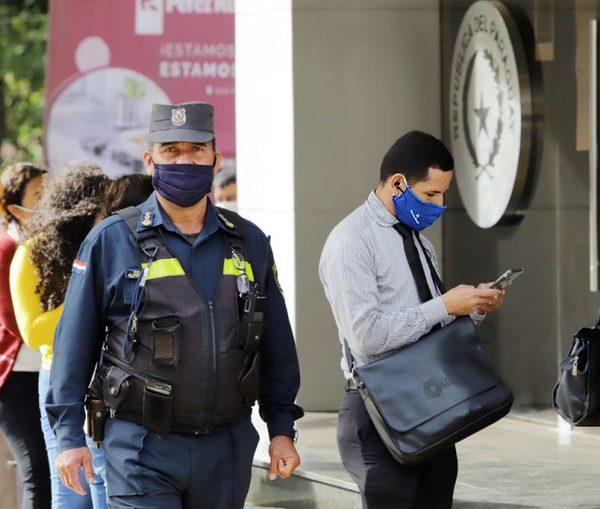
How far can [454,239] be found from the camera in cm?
1028

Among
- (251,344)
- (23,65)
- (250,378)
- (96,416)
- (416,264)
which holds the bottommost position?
(96,416)

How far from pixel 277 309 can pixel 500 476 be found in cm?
299

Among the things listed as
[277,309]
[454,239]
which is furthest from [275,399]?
[454,239]

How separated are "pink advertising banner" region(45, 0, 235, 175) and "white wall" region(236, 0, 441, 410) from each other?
0.75m

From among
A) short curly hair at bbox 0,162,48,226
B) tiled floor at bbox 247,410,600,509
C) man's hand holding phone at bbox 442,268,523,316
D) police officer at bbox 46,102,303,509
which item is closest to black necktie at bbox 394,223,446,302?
man's hand holding phone at bbox 442,268,523,316

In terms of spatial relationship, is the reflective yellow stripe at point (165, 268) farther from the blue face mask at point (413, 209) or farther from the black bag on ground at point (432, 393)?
the blue face mask at point (413, 209)

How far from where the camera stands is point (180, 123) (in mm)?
4703

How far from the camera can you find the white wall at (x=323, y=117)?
32.7ft

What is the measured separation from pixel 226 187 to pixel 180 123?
6.96 m

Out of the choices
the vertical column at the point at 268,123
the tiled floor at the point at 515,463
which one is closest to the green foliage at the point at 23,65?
the vertical column at the point at 268,123

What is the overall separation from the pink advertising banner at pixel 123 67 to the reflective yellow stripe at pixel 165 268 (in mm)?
6180

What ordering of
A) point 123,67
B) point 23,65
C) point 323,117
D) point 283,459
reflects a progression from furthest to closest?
point 23,65, point 123,67, point 323,117, point 283,459

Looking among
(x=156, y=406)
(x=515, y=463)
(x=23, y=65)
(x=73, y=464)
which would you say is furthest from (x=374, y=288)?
(x=23, y=65)

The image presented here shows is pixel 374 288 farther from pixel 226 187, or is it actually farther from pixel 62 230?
pixel 226 187
